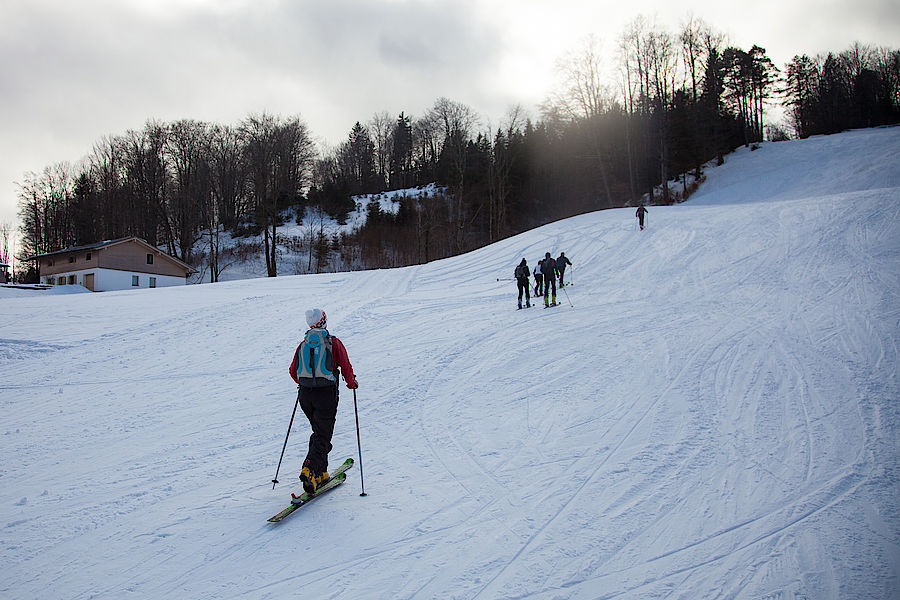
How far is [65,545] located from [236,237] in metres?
48.6

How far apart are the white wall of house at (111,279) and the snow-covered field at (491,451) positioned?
24.8m

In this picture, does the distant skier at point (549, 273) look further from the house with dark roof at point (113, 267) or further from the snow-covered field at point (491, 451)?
the house with dark roof at point (113, 267)

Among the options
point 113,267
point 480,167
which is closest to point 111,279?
point 113,267

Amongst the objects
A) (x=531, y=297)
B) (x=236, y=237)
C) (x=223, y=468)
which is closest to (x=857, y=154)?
(x=531, y=297)

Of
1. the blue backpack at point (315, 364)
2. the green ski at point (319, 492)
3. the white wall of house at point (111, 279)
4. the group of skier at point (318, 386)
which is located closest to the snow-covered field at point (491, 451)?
the green ski at point (319, 492)

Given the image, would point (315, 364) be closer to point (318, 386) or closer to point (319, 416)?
point (318, 386)

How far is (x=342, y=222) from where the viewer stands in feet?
169

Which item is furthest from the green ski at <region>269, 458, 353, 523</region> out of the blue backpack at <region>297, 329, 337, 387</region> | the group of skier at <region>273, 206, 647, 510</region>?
the blue backpack at <region>297, 329, 337, 387</region>

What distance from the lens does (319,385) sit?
4.95 metres

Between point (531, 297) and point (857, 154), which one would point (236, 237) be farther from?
point (857, 154)

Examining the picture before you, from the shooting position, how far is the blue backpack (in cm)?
494

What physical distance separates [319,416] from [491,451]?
239 centimetres

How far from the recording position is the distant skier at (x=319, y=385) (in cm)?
495

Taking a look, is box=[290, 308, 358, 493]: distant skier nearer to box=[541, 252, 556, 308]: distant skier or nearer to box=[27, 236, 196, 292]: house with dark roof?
box=[541, 252, 556, 308]: distant skier
